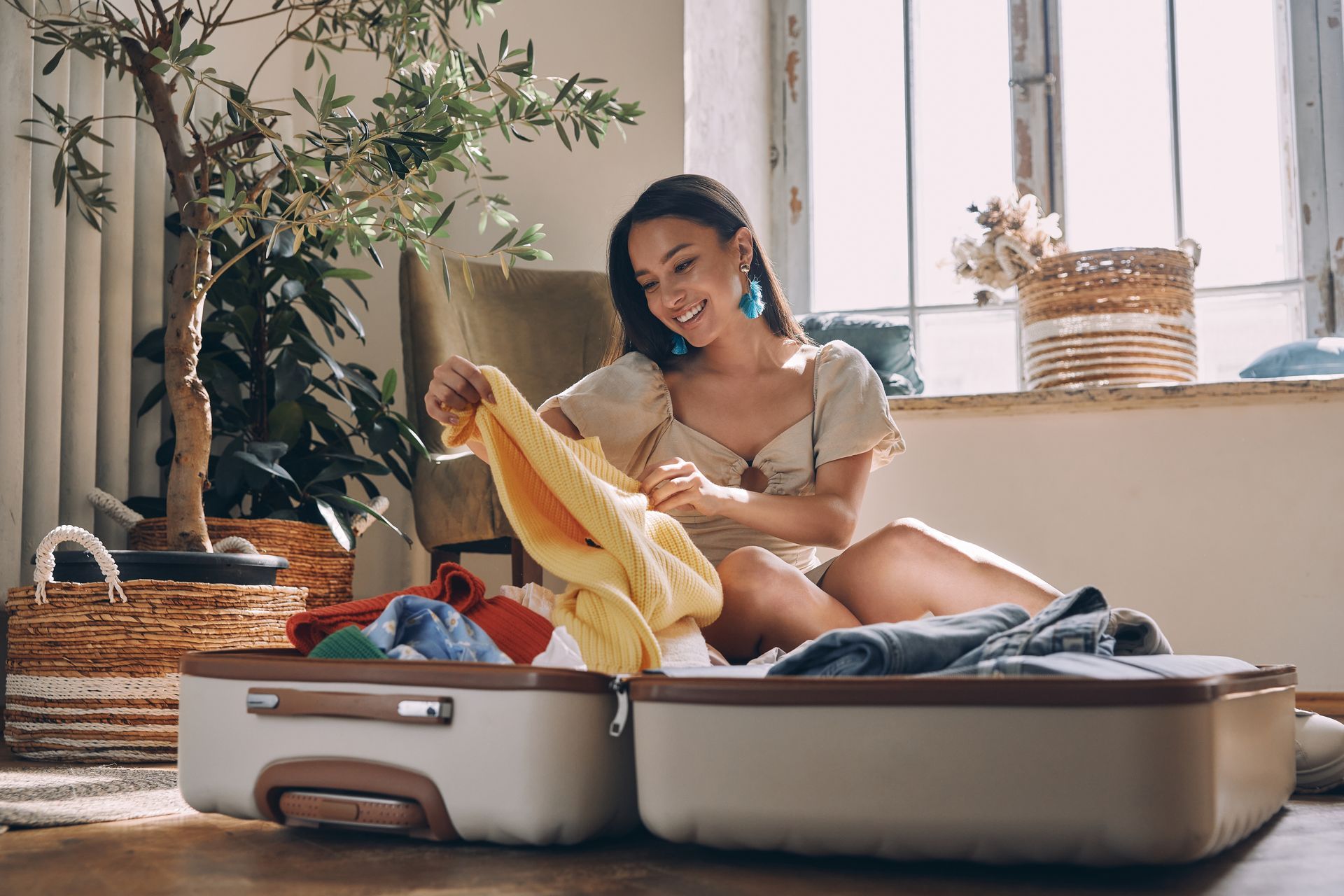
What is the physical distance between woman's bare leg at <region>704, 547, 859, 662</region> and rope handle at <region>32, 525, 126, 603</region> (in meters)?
0.68

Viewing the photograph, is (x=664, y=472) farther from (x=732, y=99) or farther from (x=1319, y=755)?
(x=732, y=99)

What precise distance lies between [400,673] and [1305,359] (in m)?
1.80

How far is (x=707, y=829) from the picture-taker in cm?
66

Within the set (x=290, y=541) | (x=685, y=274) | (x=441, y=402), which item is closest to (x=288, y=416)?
(x=290, y=541)

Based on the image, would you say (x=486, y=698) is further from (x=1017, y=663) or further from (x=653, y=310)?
(x=653, y=310)

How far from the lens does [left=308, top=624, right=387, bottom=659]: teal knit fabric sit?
0.81 m

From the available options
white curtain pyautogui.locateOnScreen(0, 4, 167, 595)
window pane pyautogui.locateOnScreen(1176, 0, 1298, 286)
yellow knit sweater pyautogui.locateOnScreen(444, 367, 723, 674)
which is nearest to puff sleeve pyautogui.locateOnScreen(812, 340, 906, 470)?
yellow knit sweater pyautogui.locateOnScreen(444, 367, 723, 674)

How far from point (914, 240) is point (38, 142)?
5.77 ft

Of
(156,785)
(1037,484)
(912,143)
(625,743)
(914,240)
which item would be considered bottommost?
(156,785)

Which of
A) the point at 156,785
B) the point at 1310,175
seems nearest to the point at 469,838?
the point at 156,785

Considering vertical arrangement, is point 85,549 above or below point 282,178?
below

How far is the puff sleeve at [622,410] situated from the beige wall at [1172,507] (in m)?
0.67

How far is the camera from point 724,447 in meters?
1.48

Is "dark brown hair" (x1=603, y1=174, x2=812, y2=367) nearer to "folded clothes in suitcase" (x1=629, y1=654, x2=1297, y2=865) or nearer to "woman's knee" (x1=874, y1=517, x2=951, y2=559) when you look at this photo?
"woman's knee" (x1=874, y1=517, x2=951, y2=559)
